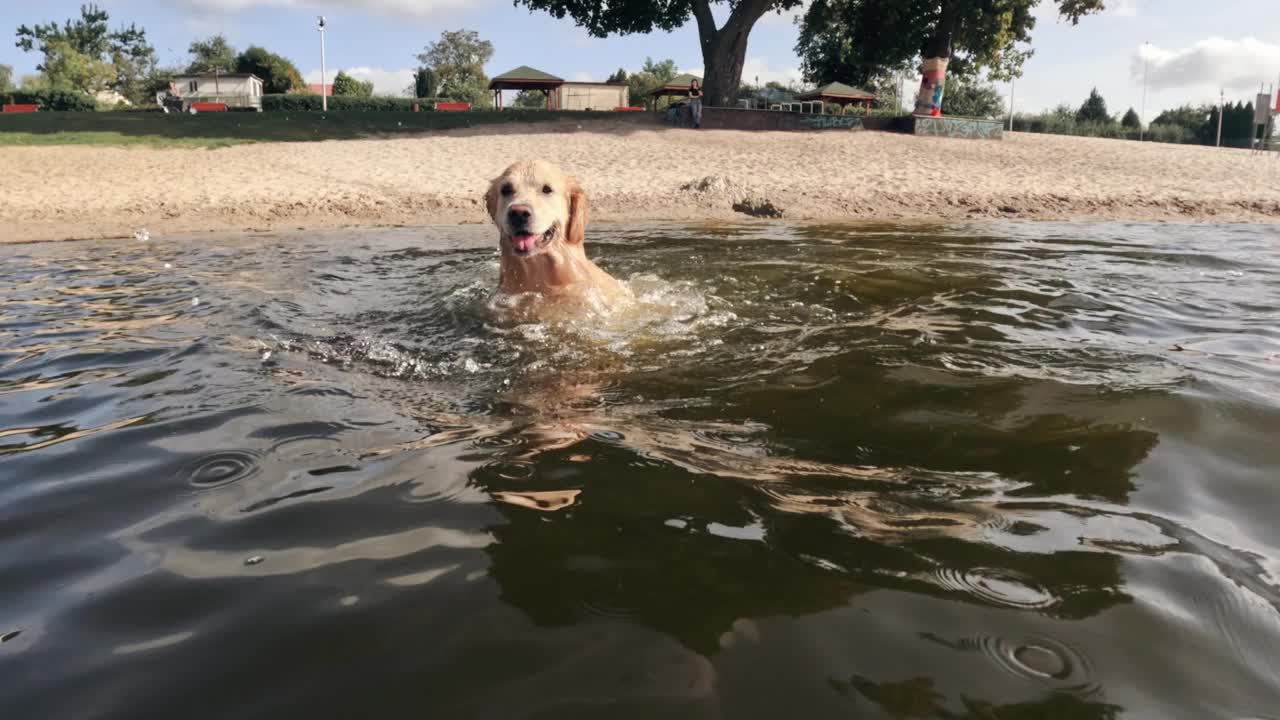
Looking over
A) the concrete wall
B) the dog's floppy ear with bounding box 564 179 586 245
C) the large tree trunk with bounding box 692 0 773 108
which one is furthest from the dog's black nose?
the large tree trunk with bounding box 692 0 773 108

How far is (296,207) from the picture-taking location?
14.8 meters

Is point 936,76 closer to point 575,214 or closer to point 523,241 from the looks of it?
point 575,214

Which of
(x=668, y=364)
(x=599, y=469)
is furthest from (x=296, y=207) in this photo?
(x=599, y=469)

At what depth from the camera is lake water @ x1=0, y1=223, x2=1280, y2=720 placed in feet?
5.53

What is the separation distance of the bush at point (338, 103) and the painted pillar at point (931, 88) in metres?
31.7

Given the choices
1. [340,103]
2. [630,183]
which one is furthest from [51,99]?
[630,183]

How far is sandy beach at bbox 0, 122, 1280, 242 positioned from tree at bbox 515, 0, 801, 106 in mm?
9304

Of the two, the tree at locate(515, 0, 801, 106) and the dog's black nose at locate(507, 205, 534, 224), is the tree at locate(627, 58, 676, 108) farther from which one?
the dog's black nose at locate(507, 205, 534, 224)

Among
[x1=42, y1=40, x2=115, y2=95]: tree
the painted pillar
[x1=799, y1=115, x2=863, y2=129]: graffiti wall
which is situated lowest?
[x1=799, y1=115, x2=863, y2=129]: graffiti wall

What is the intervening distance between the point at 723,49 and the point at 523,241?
28.7 metres

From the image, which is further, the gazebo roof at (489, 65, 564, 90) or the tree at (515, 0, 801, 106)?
the gazebo roof at (489, 65, 564, 90)

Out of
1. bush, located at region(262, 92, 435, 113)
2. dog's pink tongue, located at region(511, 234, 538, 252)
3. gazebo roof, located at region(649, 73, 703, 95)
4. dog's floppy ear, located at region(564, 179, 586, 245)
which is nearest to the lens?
dog's pink tongue, located at region(511, 234, 538, 252)

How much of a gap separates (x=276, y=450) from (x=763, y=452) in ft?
6.63

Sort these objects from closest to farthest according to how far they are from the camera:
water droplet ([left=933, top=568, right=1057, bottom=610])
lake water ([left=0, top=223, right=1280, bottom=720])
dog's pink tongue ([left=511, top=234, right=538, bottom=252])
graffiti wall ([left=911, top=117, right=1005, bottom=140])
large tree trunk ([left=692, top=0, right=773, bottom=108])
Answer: lake water ([left=0, top=223, right=1280, bottom=720]), water droplet ([left=933, top=568, right=1057, bottom=610]), dog's pink tongue ([left=511, top=234, right=538, bottom=252]), graffiti wall ([left=911, top=117, right=1005, bottom=140]), large tree trunk ([left=692, top=0, right=773, bottom=108])
